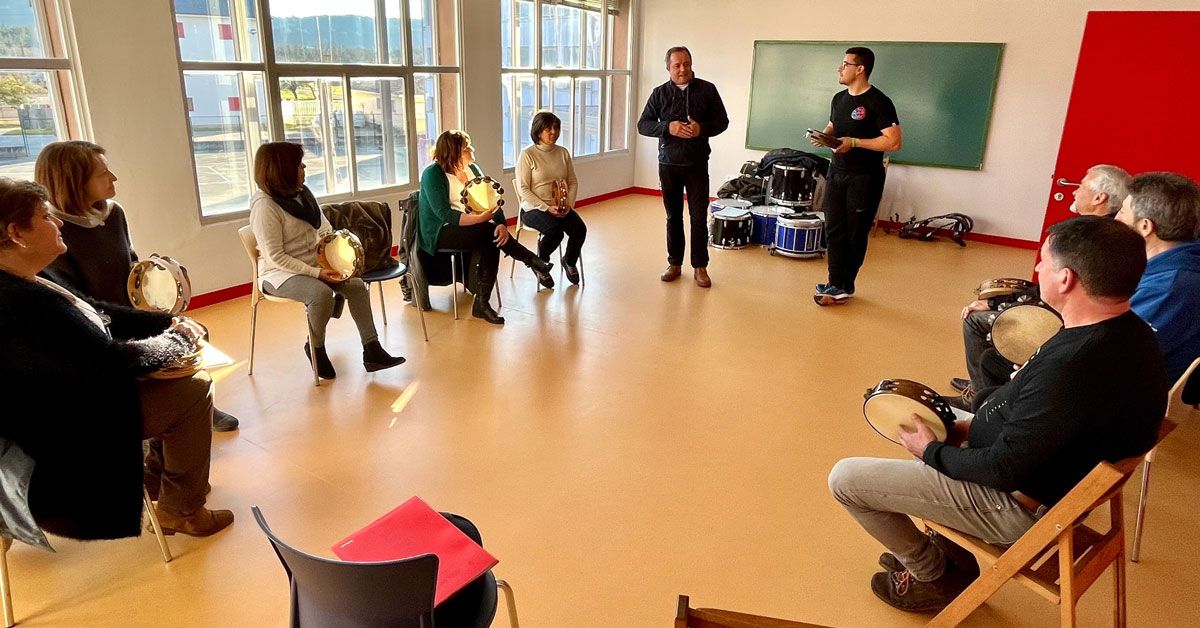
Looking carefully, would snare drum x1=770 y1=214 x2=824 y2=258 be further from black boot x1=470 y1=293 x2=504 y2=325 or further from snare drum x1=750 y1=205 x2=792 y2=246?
black boot x1=470 y1=293 x2=504 y2=325

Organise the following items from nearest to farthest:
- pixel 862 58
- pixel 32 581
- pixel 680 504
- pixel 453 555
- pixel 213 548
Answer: pixel 453 555, pixel 32 581, pixel 213 548, pixel 680 504, pixel 862 58

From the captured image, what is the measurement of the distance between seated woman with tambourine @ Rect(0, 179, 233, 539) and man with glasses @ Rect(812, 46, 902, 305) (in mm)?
3715

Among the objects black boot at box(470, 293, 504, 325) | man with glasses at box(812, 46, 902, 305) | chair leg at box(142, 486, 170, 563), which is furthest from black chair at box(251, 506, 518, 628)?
Answer: man with glasses at box(812, 46, 902, 305)

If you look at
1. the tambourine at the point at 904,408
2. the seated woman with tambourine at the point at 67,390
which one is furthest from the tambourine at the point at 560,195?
the tambourine at the point at 904,408

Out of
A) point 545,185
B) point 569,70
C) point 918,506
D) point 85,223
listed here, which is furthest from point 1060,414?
point 569,70

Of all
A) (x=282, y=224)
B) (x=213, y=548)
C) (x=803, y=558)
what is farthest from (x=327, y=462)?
(x=803, y=558)

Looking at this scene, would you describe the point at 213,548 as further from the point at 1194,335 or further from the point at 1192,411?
the point at 1192,411

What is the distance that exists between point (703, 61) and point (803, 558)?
7.03 m

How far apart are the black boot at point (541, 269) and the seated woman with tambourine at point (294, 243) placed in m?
1.49

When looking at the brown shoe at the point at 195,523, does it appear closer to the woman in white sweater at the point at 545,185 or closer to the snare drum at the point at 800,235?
the woman in white sweater at the point at 545,185

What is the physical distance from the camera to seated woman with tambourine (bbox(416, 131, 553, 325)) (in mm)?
4211

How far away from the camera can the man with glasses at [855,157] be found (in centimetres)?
440

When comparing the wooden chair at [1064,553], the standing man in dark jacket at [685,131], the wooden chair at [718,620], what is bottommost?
the wooden chair at [1064,553]

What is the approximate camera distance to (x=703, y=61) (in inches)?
326
